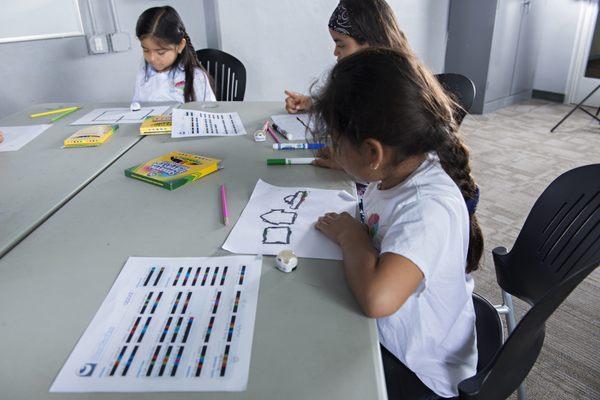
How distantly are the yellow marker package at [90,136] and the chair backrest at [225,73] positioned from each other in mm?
863

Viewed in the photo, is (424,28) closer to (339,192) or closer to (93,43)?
(93,43)

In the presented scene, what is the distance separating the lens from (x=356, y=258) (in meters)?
0.72

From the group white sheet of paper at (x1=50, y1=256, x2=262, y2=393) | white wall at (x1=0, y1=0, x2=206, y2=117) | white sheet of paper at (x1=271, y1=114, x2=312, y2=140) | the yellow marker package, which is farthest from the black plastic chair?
white wall at (x1=0, y1=0, x2=206, y2=117)

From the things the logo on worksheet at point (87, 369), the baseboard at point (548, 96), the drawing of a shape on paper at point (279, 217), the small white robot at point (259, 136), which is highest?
the small white robot at point (259, 136)

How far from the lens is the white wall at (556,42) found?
4164mm

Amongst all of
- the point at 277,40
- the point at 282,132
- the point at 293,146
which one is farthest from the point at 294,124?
the point at 277,40

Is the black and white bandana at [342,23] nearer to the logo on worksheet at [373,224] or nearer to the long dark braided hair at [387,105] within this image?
the long dark braided hair at [387,105]

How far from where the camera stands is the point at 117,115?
5.50 ft

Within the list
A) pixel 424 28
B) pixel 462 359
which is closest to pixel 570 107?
pixel 424 28

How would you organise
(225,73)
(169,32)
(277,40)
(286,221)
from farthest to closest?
(277,40) → (225,73) → (169,32) → (286,221)

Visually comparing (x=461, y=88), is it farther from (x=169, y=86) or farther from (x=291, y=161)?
(x=169, y=86)

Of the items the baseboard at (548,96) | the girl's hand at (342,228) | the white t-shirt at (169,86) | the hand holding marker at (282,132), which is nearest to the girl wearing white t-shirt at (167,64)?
the white t-shirt at (169,86)

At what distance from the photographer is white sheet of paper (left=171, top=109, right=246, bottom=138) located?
1.43 metres

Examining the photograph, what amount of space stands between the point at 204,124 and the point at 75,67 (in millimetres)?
1565
